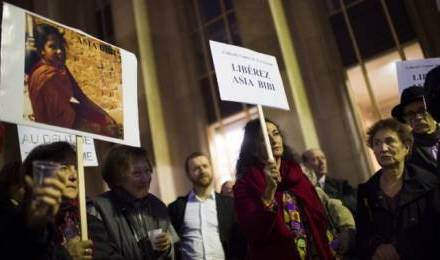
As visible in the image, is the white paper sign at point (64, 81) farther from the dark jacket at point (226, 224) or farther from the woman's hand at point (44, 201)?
the dark jacket at point (226, 224)

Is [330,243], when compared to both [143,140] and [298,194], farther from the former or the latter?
[143,140]

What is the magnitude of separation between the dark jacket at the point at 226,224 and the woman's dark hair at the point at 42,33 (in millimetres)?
1656

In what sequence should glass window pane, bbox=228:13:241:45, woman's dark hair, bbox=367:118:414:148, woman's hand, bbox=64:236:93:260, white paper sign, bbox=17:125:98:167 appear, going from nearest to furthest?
1. woman's hand, bbox=64:236:93:260
2. woman's dark hair, bbox=367:118:414:148
3. white paper sign, bbox=17:125:98:167
4. glass window pane, bbox=228:13:241:45

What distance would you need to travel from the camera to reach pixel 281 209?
2.55 m

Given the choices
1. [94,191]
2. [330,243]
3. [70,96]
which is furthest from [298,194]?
[94,191]

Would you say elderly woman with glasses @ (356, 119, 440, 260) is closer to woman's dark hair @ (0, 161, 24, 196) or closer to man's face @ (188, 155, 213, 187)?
man's face @ (188, 155, 213, 187)

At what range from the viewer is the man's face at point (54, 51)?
2142mm

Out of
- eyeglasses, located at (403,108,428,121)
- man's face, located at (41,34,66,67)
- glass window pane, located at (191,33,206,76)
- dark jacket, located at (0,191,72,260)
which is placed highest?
glass window pane, located at (191,33,206,76)

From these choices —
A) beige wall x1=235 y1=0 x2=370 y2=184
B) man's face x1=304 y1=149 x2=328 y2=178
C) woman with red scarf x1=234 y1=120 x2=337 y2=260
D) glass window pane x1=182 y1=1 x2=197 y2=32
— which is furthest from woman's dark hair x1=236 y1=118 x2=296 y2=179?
glass window pane x1=182 y1=1 x2=197 y2=32

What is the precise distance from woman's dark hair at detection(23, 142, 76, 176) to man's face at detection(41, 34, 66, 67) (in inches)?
16.5

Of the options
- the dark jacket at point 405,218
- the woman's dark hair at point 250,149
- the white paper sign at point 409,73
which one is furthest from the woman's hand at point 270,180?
the white paper sign at point 409,73

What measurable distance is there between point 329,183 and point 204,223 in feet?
5.38

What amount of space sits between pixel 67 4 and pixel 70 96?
867 centimetres

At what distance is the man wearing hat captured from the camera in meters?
2.94
